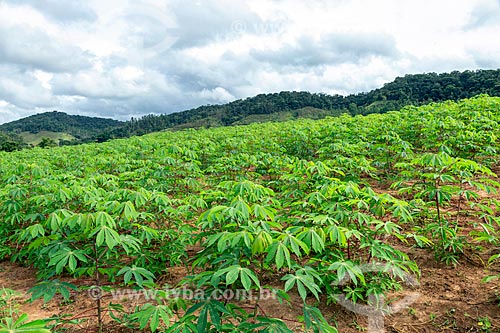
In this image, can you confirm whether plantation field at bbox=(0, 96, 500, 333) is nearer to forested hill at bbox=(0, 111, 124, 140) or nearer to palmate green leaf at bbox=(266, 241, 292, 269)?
palmate green leaf at bbox=(266, 241, 292, 269)

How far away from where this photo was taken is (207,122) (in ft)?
210

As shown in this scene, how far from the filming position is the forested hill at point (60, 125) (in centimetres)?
10406

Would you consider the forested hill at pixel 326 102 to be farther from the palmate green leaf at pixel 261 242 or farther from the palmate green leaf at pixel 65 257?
the palmate green leaf at pixel 65 257

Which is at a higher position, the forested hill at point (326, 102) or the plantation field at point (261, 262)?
the forested hill at point (326, 102)

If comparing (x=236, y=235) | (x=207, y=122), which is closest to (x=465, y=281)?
(x=236, y=235)

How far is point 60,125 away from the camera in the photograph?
10844 cm

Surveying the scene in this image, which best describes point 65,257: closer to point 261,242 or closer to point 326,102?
point 261,242

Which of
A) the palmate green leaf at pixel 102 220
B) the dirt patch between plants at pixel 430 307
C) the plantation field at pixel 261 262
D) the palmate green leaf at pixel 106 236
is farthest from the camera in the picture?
the dirt patch between plants at pixel 430 307

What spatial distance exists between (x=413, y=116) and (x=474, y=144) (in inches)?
98.9

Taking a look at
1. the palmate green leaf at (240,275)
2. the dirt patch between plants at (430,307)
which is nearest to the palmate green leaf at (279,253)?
the palmate green leaf at (240,275)

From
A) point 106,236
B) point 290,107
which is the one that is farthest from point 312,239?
point 290,107

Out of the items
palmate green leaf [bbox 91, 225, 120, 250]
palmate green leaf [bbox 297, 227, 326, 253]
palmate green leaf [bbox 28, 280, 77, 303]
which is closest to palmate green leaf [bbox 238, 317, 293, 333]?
palmate green leaf [bbox 297, 227, 326, 253]

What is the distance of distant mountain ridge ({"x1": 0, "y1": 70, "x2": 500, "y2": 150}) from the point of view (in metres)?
30.1

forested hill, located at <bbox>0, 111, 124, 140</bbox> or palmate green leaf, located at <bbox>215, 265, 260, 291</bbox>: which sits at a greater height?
forested hill, located at <bbox>0, 111, 124, 140</bbox>
